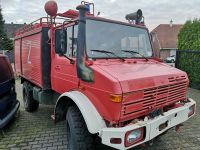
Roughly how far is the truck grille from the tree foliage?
21.9ft

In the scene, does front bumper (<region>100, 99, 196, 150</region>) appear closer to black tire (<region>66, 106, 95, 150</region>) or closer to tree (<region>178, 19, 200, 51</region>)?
black tire (<region>66, 106, 95, 150</region>)

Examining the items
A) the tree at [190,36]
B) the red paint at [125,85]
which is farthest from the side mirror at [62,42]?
the tree at [190,36]

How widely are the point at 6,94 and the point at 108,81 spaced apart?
3.20 metres

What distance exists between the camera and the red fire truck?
10.3ft

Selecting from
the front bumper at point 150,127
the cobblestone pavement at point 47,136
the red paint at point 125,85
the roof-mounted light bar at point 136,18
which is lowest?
the cobblestone pavement at point 47,136

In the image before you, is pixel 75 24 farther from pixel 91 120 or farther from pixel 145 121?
pixel 145 121

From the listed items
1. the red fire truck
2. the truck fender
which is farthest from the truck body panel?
the truck fender

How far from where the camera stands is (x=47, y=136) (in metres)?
4.91

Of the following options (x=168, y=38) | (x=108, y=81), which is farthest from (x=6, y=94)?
(x=168, y=38)

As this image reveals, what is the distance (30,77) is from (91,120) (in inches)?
132

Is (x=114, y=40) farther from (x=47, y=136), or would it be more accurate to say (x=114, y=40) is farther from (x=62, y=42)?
(x=47, y=136)

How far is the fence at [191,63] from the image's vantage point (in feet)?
33.4

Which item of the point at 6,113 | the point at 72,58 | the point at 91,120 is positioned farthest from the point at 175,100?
the point at 6,113

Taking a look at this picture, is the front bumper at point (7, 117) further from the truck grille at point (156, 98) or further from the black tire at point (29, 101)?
the truck grille at point (156, 98)
